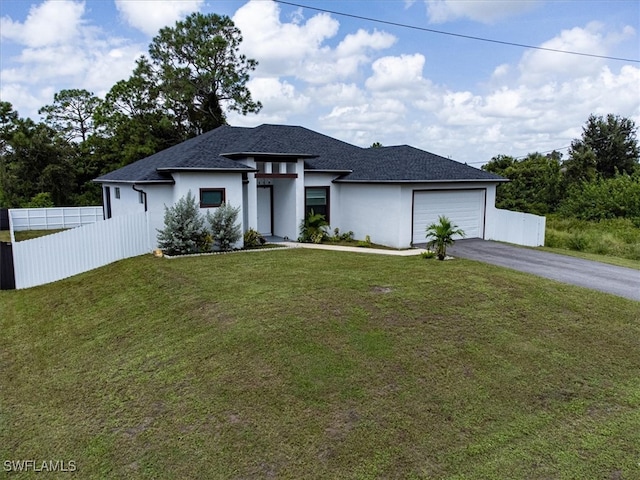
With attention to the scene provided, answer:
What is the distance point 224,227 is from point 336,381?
10.00 metres

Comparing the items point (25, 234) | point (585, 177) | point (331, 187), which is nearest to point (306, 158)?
point (331, 187)

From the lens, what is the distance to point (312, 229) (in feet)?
58.3

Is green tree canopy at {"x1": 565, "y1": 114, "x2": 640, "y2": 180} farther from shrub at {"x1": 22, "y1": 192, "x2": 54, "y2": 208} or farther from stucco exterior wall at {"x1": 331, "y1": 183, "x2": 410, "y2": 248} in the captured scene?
shrub at {"x1": 22, "y1": 192, "x2": 54, "y2": 208}

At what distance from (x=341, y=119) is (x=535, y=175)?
49.4ft

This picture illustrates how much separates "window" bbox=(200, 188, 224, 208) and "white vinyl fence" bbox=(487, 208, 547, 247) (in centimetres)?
1061

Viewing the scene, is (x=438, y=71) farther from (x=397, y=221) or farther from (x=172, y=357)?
(x=172, y=357)

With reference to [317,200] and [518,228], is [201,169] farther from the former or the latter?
[518,228]

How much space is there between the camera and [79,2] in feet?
49.9

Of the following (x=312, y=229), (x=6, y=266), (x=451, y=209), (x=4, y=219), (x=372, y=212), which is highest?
(x=451, y=209)

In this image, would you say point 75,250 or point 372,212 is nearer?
point 75,250

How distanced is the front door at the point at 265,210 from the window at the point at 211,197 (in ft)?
11.6

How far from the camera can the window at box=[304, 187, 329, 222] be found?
18.2m

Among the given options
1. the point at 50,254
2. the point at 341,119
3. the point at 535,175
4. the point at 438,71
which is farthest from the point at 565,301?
the point at 535,175

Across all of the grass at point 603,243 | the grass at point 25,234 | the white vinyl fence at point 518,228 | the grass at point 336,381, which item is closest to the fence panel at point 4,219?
the grass at point 25,234
